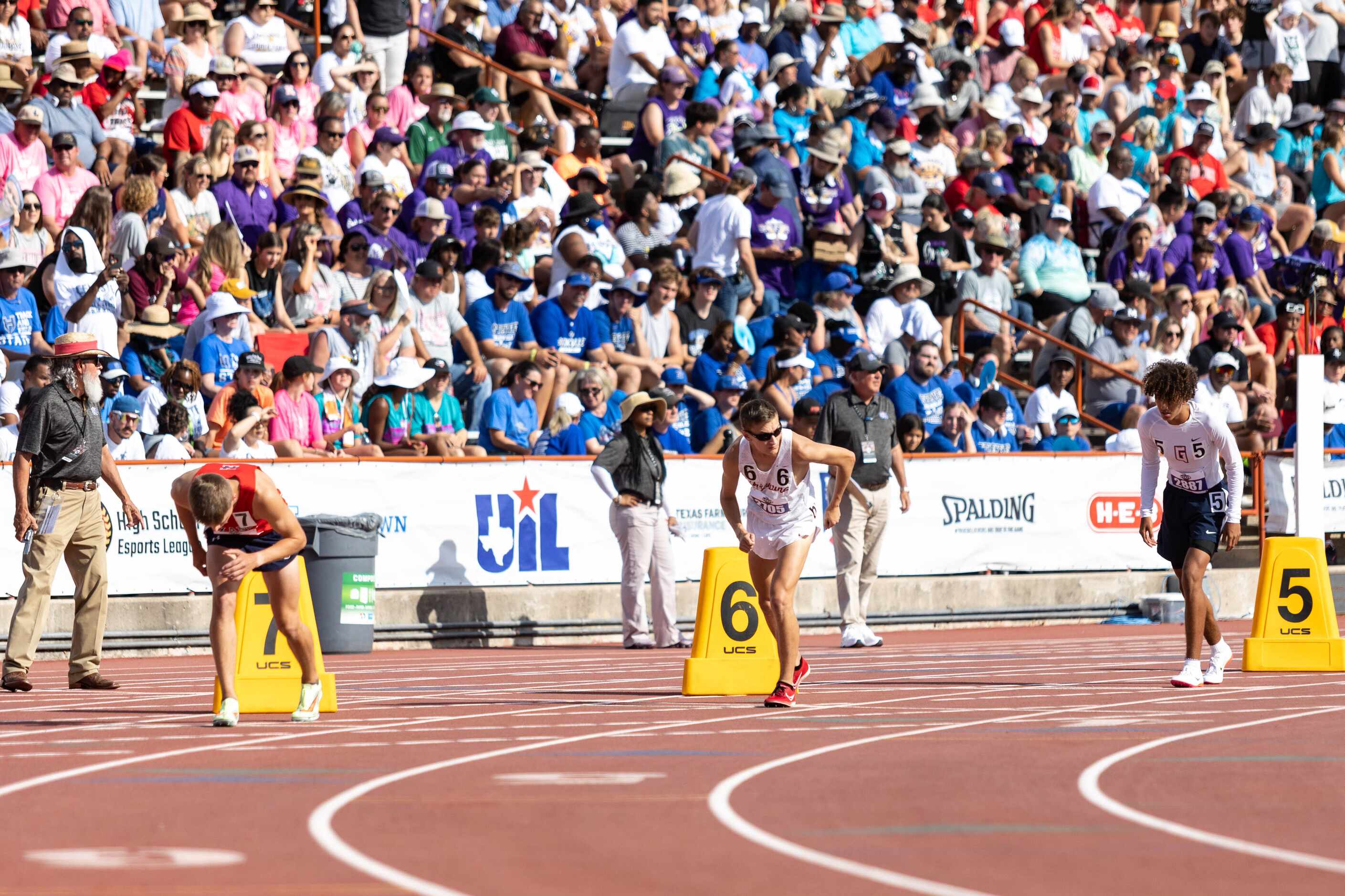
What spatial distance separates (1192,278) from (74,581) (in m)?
15.6

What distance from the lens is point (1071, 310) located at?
2506 cm

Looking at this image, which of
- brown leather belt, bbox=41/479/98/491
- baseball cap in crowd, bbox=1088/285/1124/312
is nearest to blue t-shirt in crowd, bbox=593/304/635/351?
baseball cap in crowd, bbox=1088/285/1124/312

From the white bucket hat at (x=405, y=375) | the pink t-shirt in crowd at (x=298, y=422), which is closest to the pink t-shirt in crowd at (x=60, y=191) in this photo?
the pink t-shirt in crowd at (x=298, y=422)

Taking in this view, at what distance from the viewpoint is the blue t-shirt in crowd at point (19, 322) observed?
17984 mm

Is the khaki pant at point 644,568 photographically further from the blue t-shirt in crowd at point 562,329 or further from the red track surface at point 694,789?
the red track surface at point 694,789

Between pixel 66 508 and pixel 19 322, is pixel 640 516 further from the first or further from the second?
pixel 66 508

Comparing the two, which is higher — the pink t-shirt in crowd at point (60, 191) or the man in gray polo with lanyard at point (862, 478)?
the pink t-shirt in crowd at point (60, 191)

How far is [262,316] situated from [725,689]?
26.0 feet

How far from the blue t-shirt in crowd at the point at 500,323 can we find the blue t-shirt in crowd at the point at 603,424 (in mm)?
1061

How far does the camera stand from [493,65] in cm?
2498

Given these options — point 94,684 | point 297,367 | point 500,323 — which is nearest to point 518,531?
point 297,367

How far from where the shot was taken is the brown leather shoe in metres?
14.2

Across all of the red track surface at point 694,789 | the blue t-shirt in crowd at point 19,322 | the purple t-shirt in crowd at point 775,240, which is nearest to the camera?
the red track surface at point 694,789

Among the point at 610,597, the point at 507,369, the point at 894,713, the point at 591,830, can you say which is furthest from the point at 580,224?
the point at 591,830
